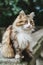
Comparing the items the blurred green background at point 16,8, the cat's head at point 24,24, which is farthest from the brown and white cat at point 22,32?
the blurred green background at point 16,8

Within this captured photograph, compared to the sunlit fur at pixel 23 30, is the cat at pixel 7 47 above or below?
below

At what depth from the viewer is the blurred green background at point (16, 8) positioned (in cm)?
488

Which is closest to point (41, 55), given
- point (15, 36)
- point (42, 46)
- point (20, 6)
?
point (42, 46)

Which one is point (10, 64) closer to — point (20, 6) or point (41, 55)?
point (41, 55)

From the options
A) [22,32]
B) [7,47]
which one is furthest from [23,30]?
[7,47]

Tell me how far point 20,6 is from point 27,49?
4.76 ft

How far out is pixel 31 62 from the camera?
150 inches

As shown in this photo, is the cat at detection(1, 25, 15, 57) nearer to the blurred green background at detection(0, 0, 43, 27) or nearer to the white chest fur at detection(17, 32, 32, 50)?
the white chest fur at detection(17, 32, 32, 50)

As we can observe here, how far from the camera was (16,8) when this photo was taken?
4.86 metres

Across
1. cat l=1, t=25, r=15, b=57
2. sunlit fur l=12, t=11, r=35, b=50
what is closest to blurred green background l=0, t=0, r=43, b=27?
cat l=1, t=25, r=15, b=57

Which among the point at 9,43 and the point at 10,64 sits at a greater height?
the point at 9,43

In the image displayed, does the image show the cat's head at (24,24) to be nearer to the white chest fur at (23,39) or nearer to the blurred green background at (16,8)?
the white chest fur at (23,39)

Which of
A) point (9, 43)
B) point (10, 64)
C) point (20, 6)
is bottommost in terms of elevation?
point (10, 64)

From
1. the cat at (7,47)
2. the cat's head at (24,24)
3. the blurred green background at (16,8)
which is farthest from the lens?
the blurred green background at (16,8)
